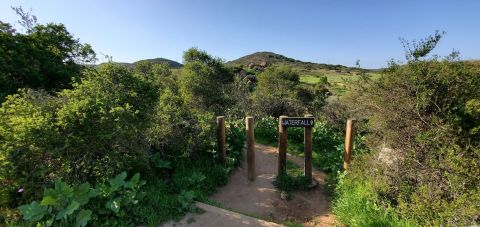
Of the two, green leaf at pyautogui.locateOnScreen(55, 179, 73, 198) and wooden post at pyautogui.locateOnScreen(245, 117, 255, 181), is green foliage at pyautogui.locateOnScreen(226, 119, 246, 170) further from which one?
green leaf at pyautogui.locateOnScreen(55, 179, 73, 198)

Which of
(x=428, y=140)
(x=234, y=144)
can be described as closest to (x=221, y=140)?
(x=234, y=144)

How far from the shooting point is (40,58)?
33.1ft

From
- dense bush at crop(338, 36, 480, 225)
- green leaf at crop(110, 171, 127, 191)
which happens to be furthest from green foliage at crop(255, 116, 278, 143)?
green leaf at crop(110, 171, 127, 191)

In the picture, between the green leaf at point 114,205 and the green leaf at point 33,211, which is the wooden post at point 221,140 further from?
the green leaf at point 33,211

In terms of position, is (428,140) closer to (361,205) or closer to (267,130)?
(361,205)

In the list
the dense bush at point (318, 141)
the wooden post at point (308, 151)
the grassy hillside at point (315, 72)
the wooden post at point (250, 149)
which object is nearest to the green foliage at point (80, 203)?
the wooden post at point (250, 149)

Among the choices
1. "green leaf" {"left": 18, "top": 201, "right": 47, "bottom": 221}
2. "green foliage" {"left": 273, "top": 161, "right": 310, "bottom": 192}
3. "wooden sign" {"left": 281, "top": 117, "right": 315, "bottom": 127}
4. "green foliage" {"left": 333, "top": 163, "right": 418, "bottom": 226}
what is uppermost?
"wooden sign" {"left": 281, "top": 117, "right": 315, "bottom": 127}

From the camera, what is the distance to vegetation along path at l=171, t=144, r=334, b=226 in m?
5.71

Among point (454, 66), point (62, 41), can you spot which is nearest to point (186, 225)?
point (454, 66)

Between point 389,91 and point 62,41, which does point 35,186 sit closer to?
point 389,91

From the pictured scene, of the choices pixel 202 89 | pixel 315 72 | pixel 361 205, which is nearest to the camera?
pixel 361 205

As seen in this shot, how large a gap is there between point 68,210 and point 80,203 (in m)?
0.25

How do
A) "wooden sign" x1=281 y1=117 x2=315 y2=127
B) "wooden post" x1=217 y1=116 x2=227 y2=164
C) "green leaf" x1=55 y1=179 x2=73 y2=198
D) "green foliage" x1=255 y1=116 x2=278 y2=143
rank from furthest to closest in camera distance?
"green foliage" x1=255 y1=116 x2=278 y2=143 < "wooden post" x1=217 y1=116 x2=227 y2=164 < "wooden sign" x1=281 y1=117 x2=315 y2=127 < "green leaf" x1=55 y1=179 x2=73 y2=198

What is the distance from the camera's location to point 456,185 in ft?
13.1
